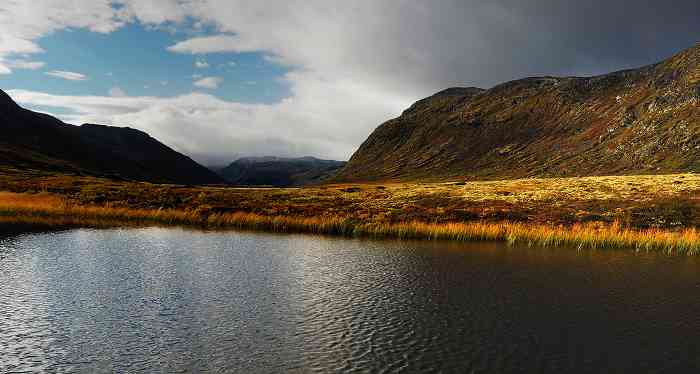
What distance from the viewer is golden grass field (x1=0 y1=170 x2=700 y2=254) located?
48.1 metres

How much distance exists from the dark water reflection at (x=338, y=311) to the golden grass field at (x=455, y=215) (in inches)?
281

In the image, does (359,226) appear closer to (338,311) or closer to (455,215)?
(455,215)

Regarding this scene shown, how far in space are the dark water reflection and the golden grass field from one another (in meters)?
7.13

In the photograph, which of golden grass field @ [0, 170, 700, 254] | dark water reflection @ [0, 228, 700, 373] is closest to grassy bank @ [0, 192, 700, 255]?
golden grass field @ [0, 170, 700, 254]

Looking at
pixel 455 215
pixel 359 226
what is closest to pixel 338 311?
pixel 359 226

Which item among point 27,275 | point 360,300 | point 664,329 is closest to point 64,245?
point 27,275

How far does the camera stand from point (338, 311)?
24.2m

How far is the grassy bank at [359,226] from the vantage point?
150 ft

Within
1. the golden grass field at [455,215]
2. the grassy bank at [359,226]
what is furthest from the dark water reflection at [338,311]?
the golden grass field at [455,215]

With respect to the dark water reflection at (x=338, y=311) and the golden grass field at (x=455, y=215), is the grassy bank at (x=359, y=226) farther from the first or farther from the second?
the dark water reflection at (x=338, y=311)

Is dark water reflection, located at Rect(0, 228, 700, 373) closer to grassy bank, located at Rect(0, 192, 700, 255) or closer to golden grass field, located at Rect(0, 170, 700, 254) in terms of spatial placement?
grassy bank, located at Rect(0, 192, 700, 255)

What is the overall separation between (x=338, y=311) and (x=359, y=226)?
3077 cm

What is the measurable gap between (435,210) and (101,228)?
44207 millimetres

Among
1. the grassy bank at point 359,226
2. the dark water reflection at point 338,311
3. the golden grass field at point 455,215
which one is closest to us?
the dark water reflection at point 338,311
